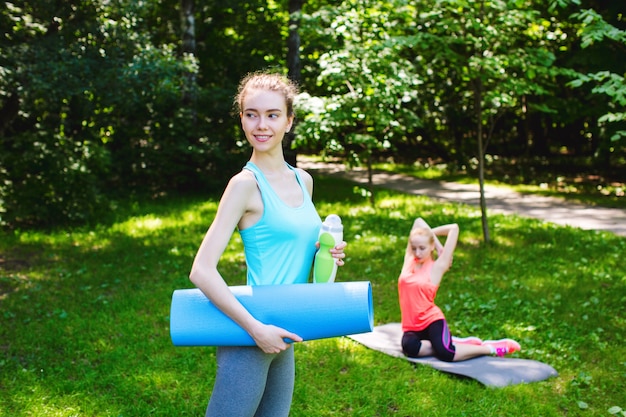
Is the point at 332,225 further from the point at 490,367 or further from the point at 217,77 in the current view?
the point at 217,77

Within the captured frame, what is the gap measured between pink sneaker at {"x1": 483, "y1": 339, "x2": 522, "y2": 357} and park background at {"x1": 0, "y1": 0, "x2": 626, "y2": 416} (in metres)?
0.12

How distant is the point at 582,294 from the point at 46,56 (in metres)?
6.57

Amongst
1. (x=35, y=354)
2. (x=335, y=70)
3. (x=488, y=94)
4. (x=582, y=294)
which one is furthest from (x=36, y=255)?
(x=582, y=294)

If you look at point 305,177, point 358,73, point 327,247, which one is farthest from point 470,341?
point 358,73

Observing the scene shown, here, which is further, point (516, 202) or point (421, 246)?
point (516, 202)

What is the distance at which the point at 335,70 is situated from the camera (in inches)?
363

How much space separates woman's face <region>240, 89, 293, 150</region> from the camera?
87.9 inches

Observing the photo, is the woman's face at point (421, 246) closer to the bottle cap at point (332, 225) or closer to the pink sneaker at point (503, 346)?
the pink sneaker at point (503, 346)

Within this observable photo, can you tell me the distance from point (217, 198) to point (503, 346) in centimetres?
816

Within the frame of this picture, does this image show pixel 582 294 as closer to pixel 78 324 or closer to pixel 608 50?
pixel 78 324

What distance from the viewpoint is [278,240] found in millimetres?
2195

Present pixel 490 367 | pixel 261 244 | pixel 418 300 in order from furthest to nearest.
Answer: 1. pixel 418 300
2. pixel 490 367
3. pixel 261 244

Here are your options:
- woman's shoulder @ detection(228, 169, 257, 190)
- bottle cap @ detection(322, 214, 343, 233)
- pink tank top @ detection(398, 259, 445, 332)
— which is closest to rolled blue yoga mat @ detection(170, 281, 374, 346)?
bottle cap @ detection(322, 214, 343, 233)

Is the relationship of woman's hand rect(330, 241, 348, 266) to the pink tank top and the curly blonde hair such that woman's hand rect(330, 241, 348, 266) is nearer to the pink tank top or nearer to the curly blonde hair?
the curly blonde hair
